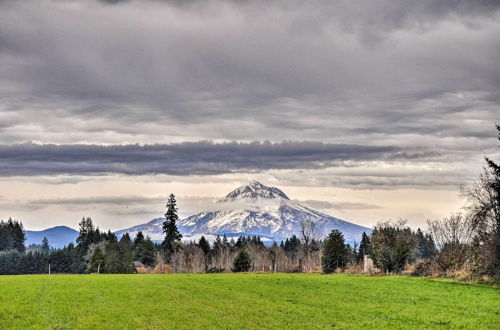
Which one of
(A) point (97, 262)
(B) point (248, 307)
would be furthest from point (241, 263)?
(B) point (248, 307)

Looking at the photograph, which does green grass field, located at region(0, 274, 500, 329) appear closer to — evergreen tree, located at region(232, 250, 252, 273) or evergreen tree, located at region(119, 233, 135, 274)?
evergreen tree, located at region(232, 250, 252, 273)

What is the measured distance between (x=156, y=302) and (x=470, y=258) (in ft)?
147

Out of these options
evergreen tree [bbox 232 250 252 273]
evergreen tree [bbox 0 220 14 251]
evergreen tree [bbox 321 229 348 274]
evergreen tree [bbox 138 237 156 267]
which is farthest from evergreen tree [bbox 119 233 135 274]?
evergreen tree [bbox 0 220 14 251]

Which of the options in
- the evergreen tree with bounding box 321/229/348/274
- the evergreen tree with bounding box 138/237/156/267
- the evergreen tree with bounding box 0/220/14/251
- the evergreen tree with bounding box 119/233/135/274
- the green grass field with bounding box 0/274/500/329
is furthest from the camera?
the evergreen tree with bounding box 0/220/14/251

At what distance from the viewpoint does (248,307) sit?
105 feet

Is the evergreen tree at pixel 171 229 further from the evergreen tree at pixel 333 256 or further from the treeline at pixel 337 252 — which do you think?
the evergreen tree at pixel 333 256

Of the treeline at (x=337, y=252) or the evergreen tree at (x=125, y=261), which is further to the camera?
the evergreen tree at (x=125, y=261)

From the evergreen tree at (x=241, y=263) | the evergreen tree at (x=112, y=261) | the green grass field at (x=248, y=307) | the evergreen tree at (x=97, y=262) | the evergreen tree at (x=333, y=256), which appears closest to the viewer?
the green grass field at (x=248, y=307)

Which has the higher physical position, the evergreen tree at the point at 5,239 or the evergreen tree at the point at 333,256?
the evergreen tree at the point at 5,239

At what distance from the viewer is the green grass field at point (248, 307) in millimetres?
26500

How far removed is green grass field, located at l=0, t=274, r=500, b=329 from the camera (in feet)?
86.9

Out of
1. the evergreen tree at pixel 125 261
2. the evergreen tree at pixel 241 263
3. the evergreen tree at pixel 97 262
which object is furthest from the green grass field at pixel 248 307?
the evergreen tree at pixel 125 261

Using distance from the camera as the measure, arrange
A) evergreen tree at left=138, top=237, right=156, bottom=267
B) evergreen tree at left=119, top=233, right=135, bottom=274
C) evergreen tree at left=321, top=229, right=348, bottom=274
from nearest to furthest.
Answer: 1. evergreen tree at left=321, top=229, right=348, bottom=274
2. evergreen tree at left=119, top=233, right=135, bottom=274
3. evergreen tree at left=138, top=237, right=156, bottom=267

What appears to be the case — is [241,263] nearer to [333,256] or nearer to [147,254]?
[333,256]
